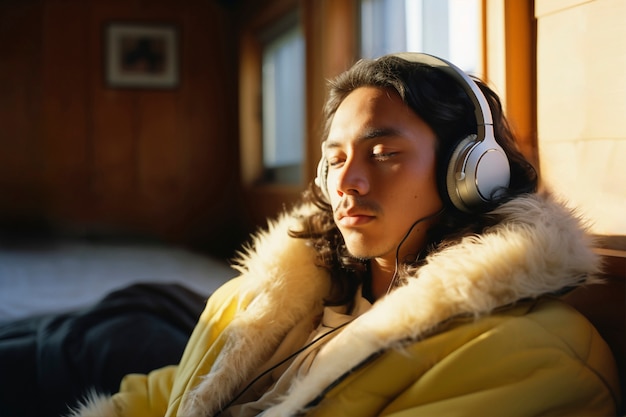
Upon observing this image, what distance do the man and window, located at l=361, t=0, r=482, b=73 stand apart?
1.37ft

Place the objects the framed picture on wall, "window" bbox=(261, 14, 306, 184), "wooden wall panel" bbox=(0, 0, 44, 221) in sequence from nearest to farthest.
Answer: "window" bbox=(261, 14, 306, 184) → "wooden wall panel" bbox=(0, 0, 44, 221) → the framed picture on wall

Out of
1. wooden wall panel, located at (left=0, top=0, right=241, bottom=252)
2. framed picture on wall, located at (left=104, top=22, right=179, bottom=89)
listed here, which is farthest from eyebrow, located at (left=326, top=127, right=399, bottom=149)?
framed picture on wall, located at (left=104, top=22, right=179, bottom=89)

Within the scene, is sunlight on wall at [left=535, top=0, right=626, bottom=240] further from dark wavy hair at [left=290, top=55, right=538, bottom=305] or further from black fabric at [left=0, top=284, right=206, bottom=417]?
black fabric at [left=0, top=284, right=206, bottom=417]

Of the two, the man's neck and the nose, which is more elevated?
the nose

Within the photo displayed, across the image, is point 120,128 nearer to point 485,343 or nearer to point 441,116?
point 441,116

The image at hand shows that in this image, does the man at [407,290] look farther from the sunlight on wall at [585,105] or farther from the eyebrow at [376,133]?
the sunlight on wall at [585,105]

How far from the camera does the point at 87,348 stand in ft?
4.56

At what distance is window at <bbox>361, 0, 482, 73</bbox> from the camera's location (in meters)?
1.53

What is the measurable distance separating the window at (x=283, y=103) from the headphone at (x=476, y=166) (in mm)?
2196

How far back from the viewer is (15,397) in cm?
126

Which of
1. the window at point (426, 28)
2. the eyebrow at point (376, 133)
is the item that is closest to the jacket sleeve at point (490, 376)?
the eyebrow at point (376, 133)

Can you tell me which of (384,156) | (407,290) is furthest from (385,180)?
(407,290)

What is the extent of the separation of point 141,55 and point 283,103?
109cm

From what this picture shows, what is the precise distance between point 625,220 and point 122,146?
351 centimetres
